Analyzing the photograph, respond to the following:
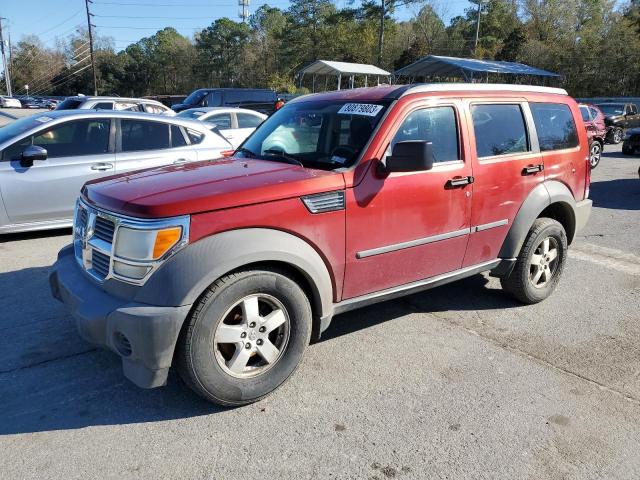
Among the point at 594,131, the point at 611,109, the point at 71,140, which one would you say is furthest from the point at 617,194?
the point at 611,109

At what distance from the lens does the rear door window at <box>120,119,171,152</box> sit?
22.6 feet

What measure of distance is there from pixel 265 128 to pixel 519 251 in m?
2.43

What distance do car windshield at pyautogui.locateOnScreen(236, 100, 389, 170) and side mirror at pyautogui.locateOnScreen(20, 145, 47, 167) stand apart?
124 inches

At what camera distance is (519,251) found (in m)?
4.45

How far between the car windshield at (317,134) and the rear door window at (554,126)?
1737mm

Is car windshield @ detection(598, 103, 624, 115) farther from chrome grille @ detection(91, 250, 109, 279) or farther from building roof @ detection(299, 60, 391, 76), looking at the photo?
chrome grille @ detection(91, 250, 109, 279)

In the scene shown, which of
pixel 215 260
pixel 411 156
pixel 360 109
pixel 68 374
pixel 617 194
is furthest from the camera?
pixel 617 194

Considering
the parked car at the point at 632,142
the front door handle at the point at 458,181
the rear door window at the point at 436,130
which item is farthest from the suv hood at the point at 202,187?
the parked car at the point at 632,142

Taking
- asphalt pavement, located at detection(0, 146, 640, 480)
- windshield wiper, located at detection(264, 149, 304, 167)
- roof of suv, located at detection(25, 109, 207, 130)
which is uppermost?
roof of suv, located at detection(25, 109, 207, 130)

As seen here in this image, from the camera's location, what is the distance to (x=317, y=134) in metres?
3.85

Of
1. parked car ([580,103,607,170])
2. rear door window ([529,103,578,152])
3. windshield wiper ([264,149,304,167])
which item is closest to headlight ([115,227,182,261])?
windshield wiper ([264,149,304,167])

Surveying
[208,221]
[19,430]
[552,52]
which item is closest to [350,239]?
[208,221]

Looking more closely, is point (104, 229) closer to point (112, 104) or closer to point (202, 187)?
point (202, 187)

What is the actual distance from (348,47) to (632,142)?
49647 mm
